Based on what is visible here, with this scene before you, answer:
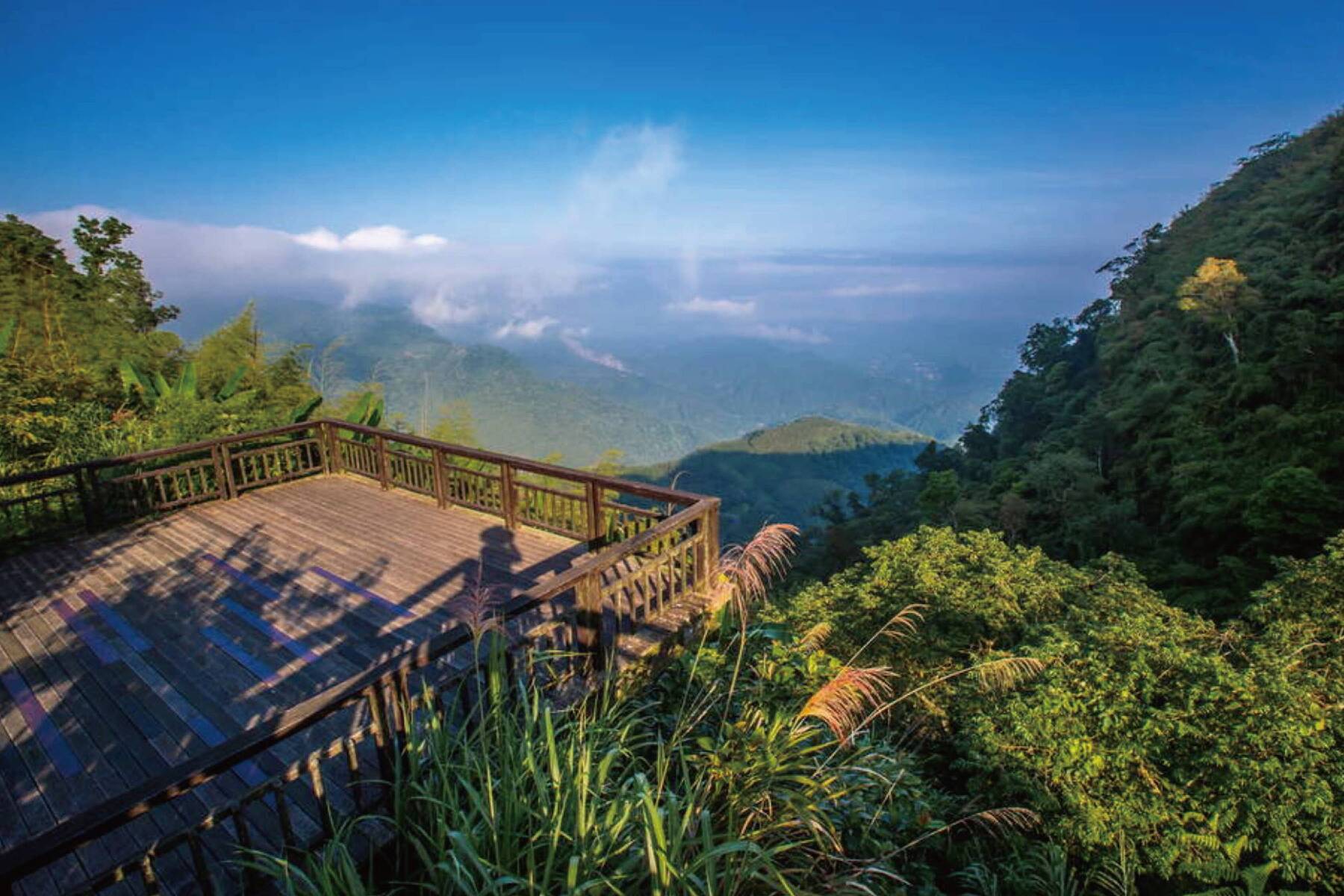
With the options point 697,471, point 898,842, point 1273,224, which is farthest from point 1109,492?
point 697,471

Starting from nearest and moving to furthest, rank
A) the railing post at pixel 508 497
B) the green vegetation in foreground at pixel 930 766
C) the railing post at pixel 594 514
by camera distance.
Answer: the green vegetation in foreground at pixel 930 766, the railing post at pixel 594 514, the railing post at pixel 508 497

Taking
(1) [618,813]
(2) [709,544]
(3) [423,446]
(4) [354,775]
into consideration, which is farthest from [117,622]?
(1) [618,813]

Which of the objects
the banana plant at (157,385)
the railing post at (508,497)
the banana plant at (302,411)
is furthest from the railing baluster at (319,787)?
the banana plant at (157,385)

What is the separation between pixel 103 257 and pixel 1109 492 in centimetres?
3853

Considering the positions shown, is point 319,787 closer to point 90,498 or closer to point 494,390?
point 90,498

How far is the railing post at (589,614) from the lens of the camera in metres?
3.47

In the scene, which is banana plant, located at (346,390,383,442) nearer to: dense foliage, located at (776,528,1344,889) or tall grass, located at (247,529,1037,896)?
tall grass, located at (247,529,1037,896)

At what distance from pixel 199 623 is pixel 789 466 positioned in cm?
8404

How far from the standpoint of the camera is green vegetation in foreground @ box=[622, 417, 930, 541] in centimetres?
7181

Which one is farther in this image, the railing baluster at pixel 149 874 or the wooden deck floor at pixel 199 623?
the wooden deck floor at pixel 199 623

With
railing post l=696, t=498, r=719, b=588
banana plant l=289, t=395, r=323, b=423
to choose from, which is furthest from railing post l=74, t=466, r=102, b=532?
railing post l=696, t=498, r=719, b=588

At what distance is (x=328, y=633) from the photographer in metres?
4.52

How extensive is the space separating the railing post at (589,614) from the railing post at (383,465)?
5423 mm

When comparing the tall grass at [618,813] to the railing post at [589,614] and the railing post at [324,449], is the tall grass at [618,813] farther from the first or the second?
the railing post at [324,449]
